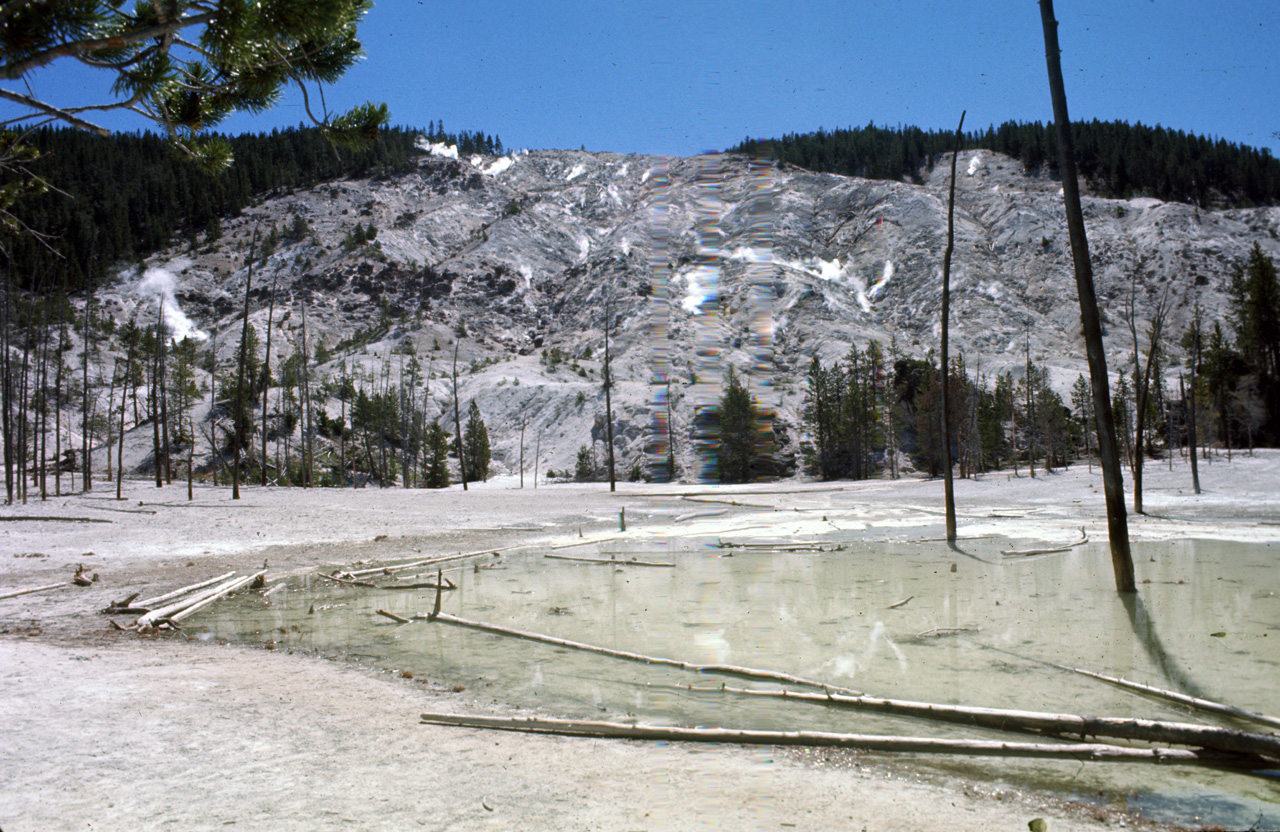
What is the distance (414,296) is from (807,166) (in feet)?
303

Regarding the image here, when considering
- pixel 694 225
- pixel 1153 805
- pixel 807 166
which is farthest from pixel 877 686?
pixel 807 166

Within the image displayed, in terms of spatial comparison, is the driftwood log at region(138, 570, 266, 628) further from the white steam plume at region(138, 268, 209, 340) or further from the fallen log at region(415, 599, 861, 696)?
the white steam plume at region(138, 268, 209, 340)

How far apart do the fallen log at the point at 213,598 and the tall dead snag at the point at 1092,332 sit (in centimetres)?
1156

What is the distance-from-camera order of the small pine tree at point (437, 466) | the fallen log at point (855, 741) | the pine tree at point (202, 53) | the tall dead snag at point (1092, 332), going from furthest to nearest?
→ the small pine tree at point (437, 466), the tall dead snag at point (1092, 332), the fallen log at point (855, 741), the pine tree at point (202, 53)

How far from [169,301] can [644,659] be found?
421 feet

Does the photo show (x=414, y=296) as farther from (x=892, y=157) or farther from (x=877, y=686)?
(x=877, y=686)

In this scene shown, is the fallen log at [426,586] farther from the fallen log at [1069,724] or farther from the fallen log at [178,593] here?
the fallen log at [1069,724]

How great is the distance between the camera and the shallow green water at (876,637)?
17.4 ft

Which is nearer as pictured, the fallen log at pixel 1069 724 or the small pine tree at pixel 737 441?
the fallen log at pixel 1069 724

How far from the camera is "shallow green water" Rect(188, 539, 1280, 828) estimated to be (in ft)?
17.4

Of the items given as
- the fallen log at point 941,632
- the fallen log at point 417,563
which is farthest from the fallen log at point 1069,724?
the fallen log at point 417,563

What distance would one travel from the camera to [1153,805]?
12.5 feet

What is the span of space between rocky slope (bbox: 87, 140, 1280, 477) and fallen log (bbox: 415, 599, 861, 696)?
59518 millimetres

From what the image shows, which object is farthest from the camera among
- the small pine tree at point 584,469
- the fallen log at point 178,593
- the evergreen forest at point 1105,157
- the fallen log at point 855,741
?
the evergreen forest at point 1105,157
